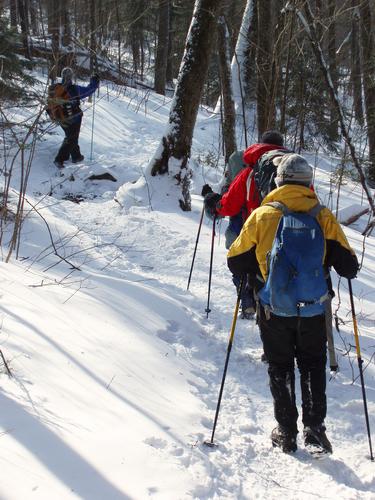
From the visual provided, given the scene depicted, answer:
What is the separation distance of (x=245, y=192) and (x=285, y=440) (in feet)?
6.85

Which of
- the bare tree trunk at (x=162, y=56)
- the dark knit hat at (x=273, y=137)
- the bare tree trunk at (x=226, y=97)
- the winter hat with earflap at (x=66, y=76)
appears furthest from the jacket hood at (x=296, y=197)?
the bare tree trunk at (x=162, y=56)

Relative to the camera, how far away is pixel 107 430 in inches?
112

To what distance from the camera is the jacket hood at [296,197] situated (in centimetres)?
306

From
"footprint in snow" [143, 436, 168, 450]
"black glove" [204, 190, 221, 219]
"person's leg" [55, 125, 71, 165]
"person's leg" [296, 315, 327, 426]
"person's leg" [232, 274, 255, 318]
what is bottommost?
"person's leg" [55, 125, 71, 165]

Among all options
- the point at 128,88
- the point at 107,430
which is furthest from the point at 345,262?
the point at 128,88

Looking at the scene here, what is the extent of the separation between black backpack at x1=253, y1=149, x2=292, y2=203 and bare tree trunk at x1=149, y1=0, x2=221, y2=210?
4.65 meters

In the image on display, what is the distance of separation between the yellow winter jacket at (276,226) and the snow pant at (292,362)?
Result: 1.16ft

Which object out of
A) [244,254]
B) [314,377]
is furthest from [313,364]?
[244,254]

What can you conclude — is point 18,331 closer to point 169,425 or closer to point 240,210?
point 169,425

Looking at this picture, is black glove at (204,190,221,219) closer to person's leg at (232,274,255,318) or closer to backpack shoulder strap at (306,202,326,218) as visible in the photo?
person's leg at (232,274,255,318)

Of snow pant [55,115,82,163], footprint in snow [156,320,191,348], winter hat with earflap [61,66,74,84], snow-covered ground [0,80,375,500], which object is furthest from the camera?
snow pant [55,115,82,163]

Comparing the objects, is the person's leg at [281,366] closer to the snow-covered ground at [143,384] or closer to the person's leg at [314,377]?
the person's leg at [314,377]

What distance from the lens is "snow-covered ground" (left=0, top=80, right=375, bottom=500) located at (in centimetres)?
255

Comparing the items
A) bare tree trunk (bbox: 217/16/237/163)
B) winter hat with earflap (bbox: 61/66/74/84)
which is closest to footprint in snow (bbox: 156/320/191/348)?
bare tree trunk (bbox: 217/16/237/163)
